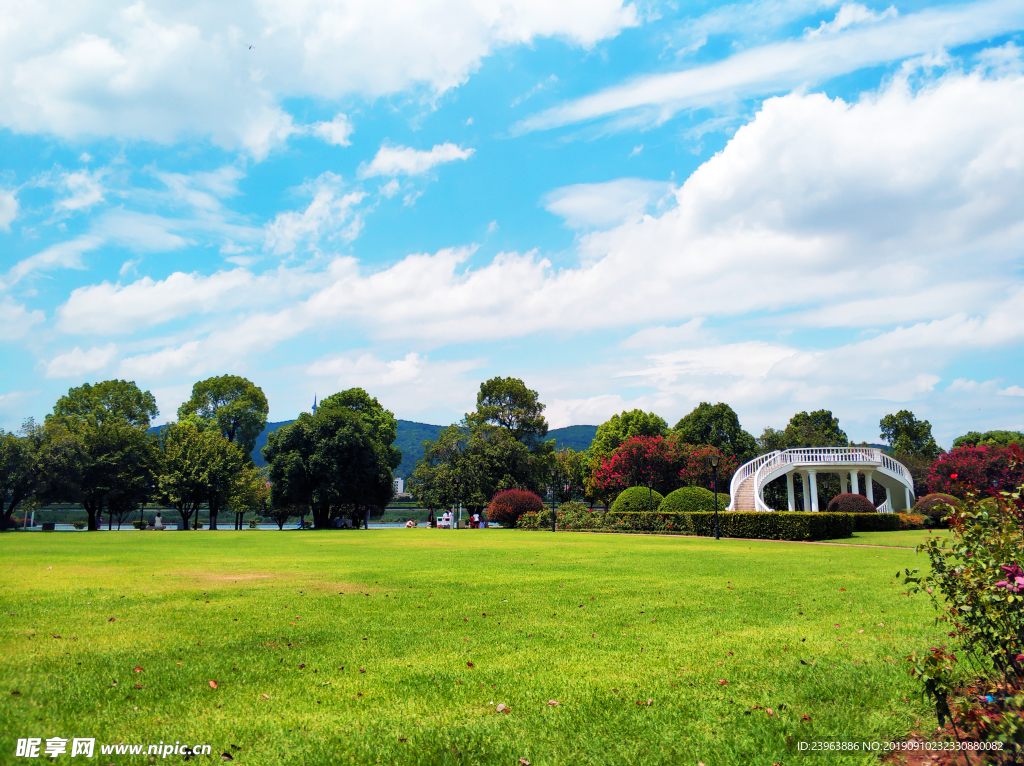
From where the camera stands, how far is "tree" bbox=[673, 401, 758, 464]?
228 feet

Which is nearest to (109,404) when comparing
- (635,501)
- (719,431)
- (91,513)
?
(91,513)

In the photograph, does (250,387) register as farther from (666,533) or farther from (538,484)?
(666,533)

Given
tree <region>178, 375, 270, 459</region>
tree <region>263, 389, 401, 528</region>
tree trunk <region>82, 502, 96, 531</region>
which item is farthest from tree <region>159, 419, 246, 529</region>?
tree <region>178, 375, 270, 459</region>

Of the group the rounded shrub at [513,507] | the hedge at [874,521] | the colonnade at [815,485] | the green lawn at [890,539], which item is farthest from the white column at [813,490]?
the rounded shrub at [513,507]

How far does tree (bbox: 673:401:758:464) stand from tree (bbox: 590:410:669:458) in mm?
2665

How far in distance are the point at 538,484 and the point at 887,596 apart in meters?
45.8

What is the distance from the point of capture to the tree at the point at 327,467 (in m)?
47.8

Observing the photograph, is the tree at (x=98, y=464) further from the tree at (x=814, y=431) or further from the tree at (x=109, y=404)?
the tree at (x=814, y=431)

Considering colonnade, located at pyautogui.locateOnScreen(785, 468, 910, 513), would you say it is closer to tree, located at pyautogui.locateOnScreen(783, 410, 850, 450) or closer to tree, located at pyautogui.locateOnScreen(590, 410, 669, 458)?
tree, located at pyautogui.locateOnScreen(783, 410, 850, 450)

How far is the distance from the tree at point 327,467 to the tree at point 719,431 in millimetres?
35791

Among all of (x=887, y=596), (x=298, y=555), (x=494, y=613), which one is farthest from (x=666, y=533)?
(x=494, y=613)

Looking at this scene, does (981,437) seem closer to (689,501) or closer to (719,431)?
(719,431)

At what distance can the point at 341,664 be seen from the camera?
5.70m

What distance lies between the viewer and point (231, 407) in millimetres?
66125
